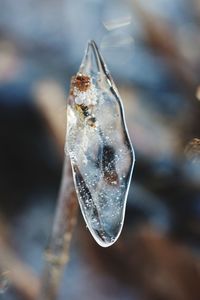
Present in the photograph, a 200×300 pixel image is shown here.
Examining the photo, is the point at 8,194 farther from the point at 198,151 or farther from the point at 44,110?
the point at 198,151

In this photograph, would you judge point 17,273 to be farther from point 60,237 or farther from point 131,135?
point 131,135

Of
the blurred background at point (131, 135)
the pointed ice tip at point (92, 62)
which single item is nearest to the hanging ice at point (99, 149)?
the pointed ice tip at point (92, 62)

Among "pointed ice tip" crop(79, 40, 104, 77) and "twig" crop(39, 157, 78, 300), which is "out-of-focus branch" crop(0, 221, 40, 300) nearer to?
"twig" crop(39, 157, 78, 300)

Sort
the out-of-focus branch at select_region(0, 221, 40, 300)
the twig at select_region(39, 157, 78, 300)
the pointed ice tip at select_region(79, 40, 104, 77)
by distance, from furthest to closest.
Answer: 1. the out-of-focus branch at select_region(0, 221, 40, 300)
2. the twig at select_region(39, 157, 78, 300)
3. the pointed ice tip at select_region(79, 40, 104, 77)

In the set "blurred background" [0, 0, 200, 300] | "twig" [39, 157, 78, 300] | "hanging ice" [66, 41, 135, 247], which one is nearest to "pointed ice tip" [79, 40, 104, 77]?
"hanging ice" [66, 41, 135, 247]

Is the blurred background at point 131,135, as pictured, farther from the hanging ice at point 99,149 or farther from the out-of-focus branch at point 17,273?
the hanging ice at point 99,149

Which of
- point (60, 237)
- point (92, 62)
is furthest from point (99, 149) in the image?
point (60, 237)
